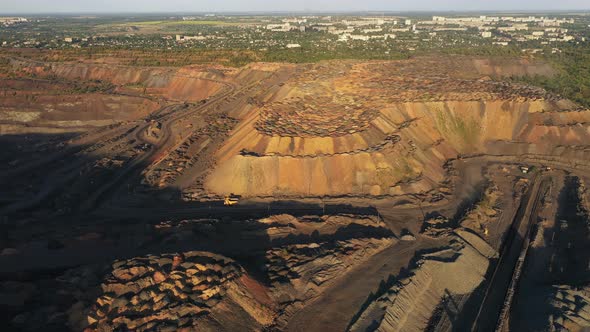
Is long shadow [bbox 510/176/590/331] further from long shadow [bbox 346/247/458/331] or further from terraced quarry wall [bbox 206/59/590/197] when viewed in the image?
terraced quarry wall [bbox 206/59/590/197]

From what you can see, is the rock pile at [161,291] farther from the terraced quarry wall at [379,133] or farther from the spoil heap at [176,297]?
the terraced quarry wall at [379,133]

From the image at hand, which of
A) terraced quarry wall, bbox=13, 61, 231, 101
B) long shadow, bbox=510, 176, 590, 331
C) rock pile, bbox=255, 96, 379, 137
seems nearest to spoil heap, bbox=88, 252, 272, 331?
long shadow, bbox=510, 176, 590, 331

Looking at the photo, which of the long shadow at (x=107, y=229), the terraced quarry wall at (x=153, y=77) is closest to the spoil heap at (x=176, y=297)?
the long shadow at (x=107, y=229)

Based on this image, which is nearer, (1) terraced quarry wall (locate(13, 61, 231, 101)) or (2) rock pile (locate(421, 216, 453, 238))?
(2) rock pile (locate(421, 216, 453, 238))

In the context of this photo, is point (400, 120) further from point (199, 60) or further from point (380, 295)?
point (199, 60)

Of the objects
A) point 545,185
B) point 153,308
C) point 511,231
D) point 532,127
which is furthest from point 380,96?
point 153,308

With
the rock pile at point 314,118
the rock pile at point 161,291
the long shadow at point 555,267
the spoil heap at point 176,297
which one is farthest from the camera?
the rock pile at point 314,118

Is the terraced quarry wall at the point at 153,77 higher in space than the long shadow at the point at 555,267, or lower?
higher
